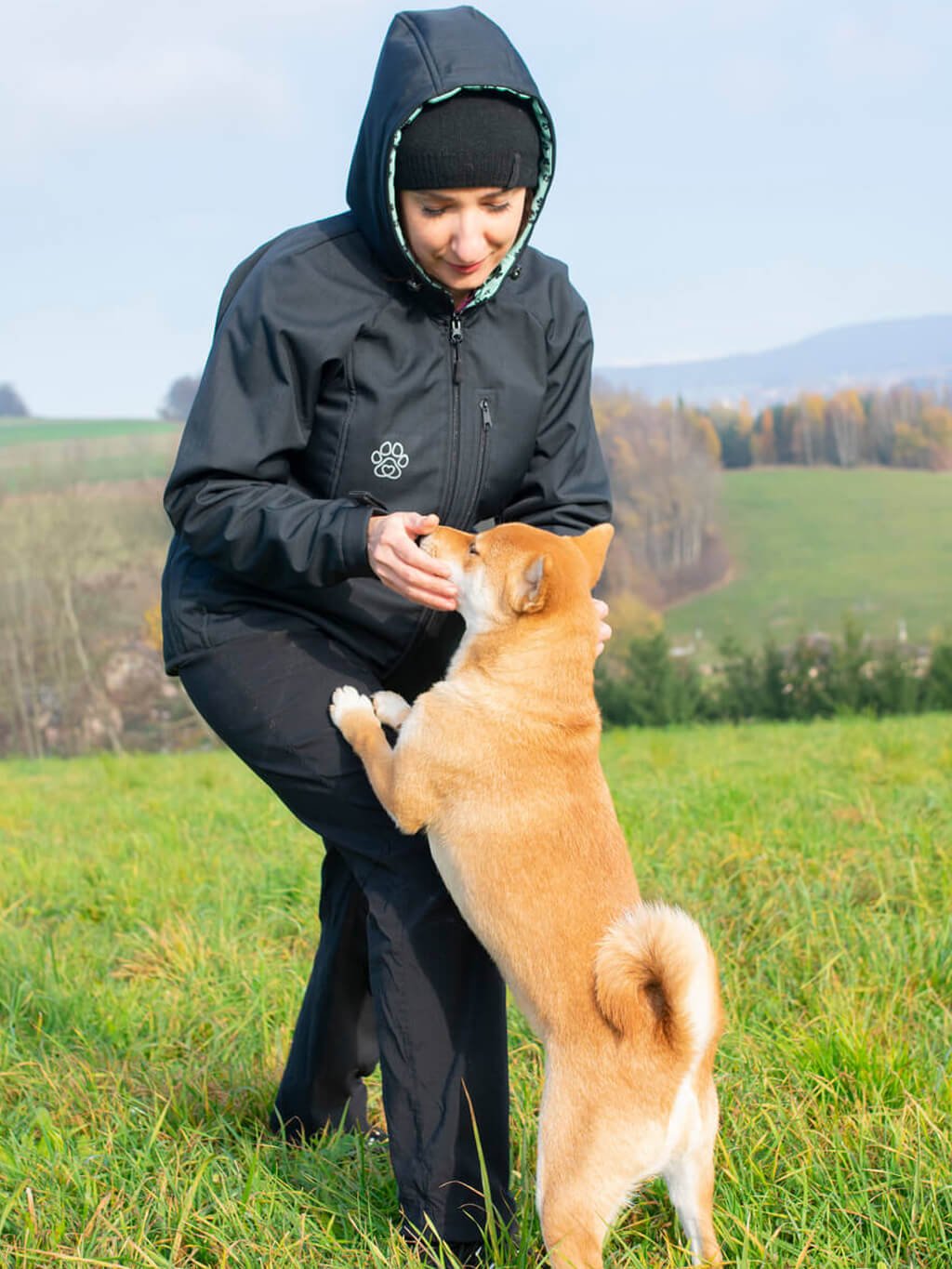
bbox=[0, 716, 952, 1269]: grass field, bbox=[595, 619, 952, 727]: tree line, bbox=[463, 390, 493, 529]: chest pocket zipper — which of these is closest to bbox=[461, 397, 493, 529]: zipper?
bbox=[463, 390, 493, 529]: chest pocket zipper

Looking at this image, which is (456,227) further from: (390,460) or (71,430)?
(71,430)

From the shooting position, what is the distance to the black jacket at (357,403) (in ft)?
8.59

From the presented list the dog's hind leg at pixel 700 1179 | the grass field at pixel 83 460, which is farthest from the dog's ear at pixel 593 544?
the grass field at pixel 83 460

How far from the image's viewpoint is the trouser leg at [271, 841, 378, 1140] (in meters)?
3.15

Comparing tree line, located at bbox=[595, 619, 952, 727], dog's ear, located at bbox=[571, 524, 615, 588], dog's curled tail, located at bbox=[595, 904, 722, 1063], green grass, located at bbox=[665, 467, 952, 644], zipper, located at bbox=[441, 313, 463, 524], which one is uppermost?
zipper, located at bbox=[441, 313, 463, 524]

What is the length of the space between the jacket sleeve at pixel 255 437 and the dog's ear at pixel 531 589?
39cm

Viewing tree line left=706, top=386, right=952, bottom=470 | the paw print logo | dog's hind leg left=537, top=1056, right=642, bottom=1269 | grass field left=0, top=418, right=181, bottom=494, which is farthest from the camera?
tree line left=706, top=386, right=952, bottom=470

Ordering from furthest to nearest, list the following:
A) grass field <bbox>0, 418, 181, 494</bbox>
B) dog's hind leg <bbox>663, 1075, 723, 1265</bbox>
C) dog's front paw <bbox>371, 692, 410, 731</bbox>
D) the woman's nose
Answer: grass field <bbox>0, 418, 181, 494</bbox>, dog's front paw <bbox>371, 692, 410, 731</bbox>, the woman's nose, dog's hind leg <bbox>663, 1075, 723, 1265</bbox>

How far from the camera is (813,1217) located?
2613mm

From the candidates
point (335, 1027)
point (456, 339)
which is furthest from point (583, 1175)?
point (456, 339)

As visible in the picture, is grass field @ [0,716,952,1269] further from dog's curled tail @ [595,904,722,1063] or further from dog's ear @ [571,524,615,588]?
dog's ear @ [571,524,615,588]

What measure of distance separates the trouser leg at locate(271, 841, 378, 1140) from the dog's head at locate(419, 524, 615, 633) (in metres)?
0.80

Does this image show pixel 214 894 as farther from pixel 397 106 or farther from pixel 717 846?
pixel 397 106

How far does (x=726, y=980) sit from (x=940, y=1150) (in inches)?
49.7
